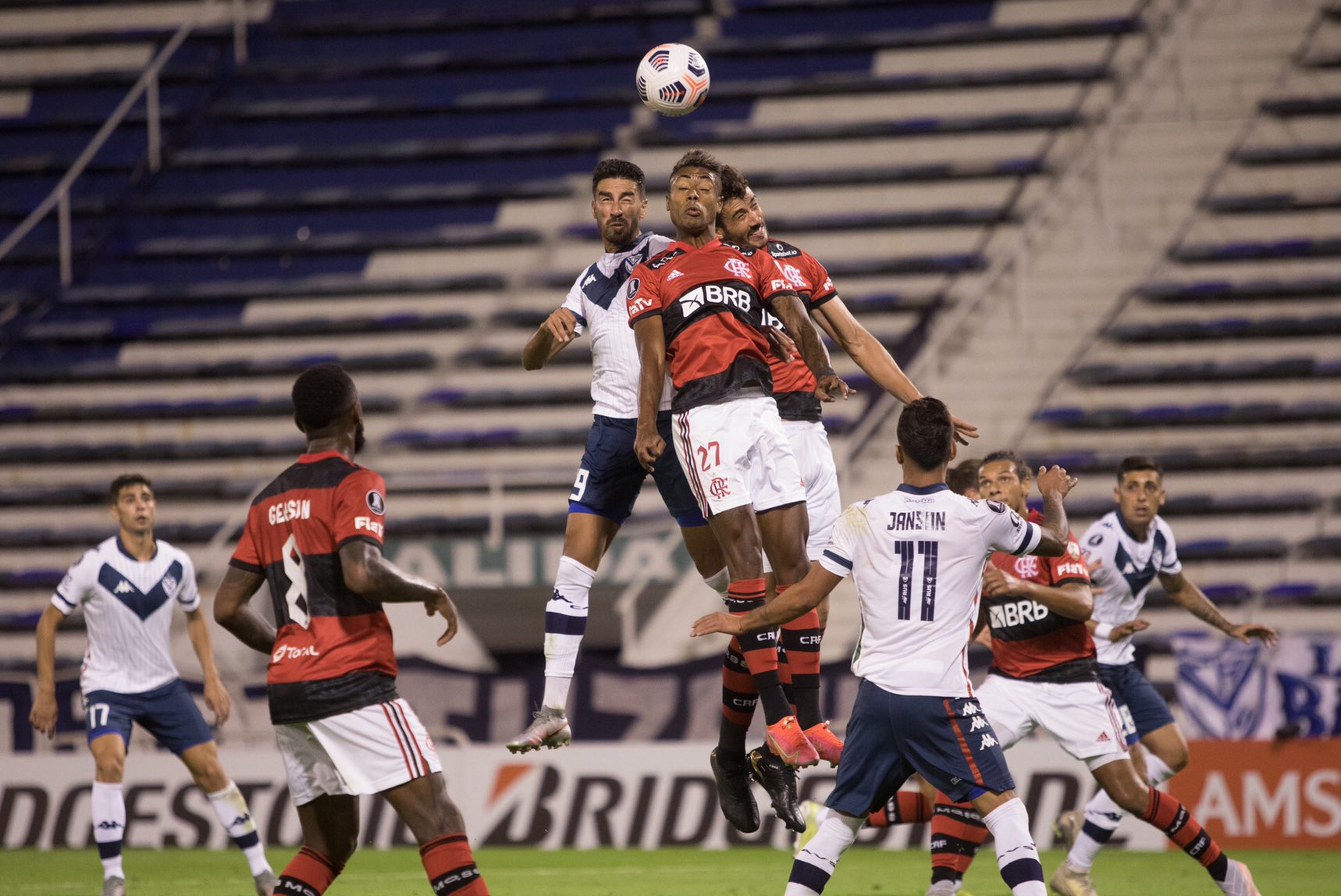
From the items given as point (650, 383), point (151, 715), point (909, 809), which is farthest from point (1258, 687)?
point (151, 715)

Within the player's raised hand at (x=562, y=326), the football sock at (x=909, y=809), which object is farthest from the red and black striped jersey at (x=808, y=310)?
the football sock at (x=909, y=809)

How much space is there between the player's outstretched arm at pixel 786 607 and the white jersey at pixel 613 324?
1492mm

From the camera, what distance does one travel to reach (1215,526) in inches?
624

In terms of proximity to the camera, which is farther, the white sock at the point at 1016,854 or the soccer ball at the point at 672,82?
the soccer ball at the point at 672,82

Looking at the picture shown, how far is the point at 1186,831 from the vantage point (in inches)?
341

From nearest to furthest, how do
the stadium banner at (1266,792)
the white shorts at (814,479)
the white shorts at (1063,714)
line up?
the white shorts at (814,479) → the white shorts at (1063,714) → the stadium banner at (1266,792)

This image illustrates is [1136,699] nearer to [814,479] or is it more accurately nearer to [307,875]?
[814,479]

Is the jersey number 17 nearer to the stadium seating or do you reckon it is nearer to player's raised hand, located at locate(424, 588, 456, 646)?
player's raised hand, located at locate(424, 588, 456, 646)

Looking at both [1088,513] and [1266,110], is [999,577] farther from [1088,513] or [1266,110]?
[1266,110]

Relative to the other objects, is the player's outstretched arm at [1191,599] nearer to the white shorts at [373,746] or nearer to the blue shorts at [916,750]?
the blue shorts at [916,750]

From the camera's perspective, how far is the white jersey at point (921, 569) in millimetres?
6531

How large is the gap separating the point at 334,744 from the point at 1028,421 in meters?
11.4

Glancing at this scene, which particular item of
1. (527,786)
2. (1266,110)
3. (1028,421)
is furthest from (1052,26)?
(527,786)

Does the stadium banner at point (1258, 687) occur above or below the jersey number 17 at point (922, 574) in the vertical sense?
below
